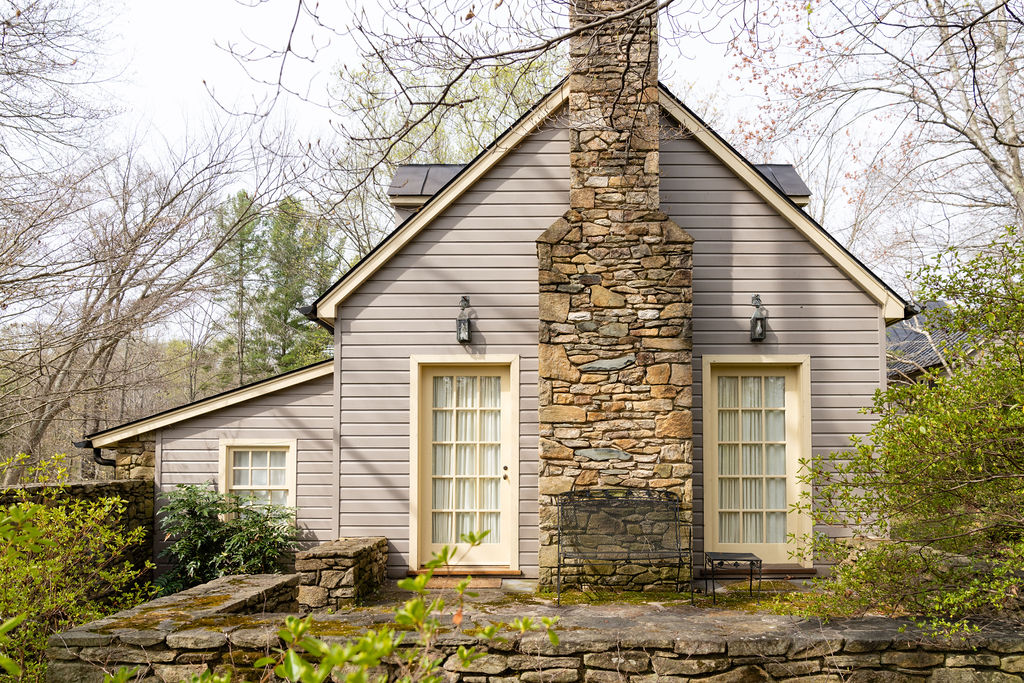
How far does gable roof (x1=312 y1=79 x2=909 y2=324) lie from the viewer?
23.7 feet

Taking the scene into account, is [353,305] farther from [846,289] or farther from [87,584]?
[846,289]

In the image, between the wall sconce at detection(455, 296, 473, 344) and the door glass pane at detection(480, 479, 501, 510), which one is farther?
the door glass pane at detection(480, 479, 501, 510)

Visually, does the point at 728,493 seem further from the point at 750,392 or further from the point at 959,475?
the point at 959,475

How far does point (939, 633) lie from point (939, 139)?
9.91m

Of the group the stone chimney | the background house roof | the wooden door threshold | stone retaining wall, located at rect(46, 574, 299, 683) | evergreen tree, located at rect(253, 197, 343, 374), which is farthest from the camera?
evergreen tree, located at rect(253, 197, 343, 374)

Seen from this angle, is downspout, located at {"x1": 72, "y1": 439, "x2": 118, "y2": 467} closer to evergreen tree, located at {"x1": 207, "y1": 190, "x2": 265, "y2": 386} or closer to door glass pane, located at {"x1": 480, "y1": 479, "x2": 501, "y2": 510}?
door glass pane, located at {"x1": 480, "y1": 479, "x2": 501, "y2": 510}

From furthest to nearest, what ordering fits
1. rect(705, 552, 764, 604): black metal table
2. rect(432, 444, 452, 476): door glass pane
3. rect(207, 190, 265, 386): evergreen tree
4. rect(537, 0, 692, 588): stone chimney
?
rect(207, 190, 265, 386): evergreen tree → rect(432, 444, 452, 476): door glass pane → rect(537, 0, 692, 588): stone chimney → rect(705, 552, 764, 604): black metal table

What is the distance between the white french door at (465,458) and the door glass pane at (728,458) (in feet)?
7.12

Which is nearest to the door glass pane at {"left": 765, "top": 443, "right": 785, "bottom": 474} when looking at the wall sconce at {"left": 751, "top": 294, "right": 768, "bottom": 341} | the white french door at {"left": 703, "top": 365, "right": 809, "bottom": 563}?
the white french door at {"left": 703, "top": 365, "right": 809, "bottom": 563}

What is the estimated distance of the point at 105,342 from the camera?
10711 millimetres

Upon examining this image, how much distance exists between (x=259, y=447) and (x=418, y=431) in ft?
6.55

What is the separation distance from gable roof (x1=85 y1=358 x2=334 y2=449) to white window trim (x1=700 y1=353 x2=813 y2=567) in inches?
157

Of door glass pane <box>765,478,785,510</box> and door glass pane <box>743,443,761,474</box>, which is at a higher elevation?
door glass pane <box>743,443,761,474</box>

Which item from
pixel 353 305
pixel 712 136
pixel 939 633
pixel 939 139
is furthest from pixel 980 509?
pixel 939 139
